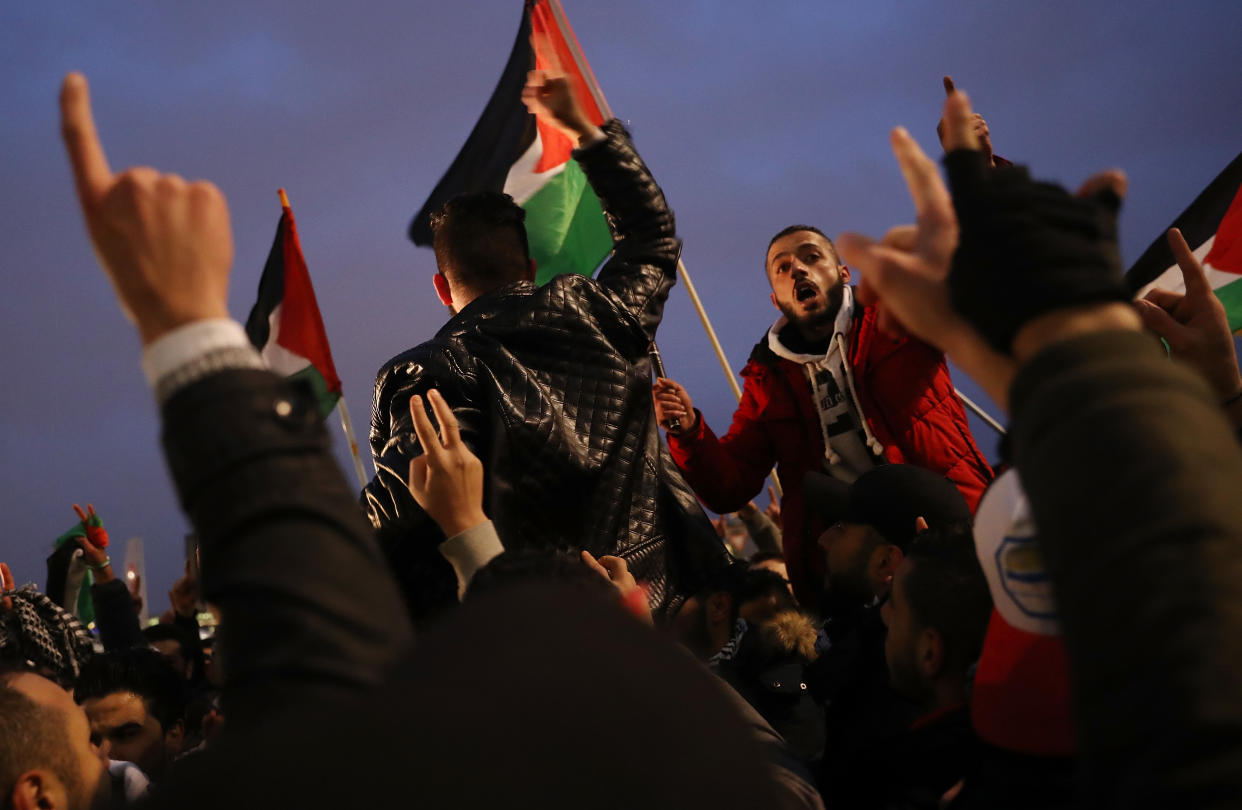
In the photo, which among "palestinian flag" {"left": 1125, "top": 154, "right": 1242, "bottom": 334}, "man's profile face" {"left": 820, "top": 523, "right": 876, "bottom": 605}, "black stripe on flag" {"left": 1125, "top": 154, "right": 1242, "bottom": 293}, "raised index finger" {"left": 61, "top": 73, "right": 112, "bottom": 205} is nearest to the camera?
"raised index finger" {"left": 61, "top": 73, "right": 112, "bottom": 205}

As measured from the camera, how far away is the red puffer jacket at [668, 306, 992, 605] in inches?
165

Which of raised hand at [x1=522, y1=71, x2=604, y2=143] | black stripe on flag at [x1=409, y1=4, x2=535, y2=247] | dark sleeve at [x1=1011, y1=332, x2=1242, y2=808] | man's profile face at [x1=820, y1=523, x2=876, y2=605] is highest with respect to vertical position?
black stripe on flag at [x1=409, y1=4, x2=535, y2=247]

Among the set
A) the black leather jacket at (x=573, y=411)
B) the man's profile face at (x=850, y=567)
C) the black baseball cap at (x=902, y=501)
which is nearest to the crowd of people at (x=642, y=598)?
the black leather jacket at (x=573, y=411)

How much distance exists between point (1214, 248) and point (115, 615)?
5986mm

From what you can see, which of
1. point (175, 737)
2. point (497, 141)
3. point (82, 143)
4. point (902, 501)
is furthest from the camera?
point (497, 141)

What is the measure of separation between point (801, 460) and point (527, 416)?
2198 millimetres

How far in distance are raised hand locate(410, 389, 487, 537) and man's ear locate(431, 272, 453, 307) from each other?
132cm

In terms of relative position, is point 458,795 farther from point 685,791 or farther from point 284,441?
point 284,441

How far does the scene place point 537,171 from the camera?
7.47m

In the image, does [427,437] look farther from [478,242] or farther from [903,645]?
[478,242]

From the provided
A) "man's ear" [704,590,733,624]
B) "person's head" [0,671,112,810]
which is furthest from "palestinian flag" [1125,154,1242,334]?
"person's head" [0,671,112,810]

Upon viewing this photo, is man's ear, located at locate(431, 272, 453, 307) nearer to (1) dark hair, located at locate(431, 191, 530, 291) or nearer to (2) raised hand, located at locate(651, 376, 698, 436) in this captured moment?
(1) dark hair, located at locate(431, 191, 530, 291)

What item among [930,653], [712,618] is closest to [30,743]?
[930,653]

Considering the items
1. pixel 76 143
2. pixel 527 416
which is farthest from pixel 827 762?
pixel 76 143
